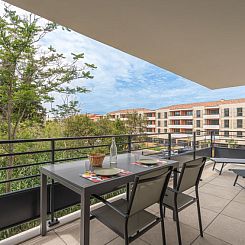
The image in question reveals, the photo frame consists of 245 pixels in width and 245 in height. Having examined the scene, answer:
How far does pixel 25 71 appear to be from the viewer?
463 cm

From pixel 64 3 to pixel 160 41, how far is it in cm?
117

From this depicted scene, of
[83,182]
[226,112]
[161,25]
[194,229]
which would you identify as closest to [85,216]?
[83,182]

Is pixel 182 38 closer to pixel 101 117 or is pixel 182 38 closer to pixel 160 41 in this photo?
pixel 160 41

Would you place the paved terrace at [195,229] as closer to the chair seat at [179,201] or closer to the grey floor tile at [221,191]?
the grey floor tile at [221,191]

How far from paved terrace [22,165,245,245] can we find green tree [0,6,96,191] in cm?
254

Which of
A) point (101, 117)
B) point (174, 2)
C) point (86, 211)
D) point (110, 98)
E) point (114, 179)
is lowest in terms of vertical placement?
point (86, 211)

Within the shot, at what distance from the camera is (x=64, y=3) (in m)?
1.46

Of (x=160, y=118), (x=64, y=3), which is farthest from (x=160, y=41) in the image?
(x=160, y=118)

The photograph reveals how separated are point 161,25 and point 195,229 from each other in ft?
6.99

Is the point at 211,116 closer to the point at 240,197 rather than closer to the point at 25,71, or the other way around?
→ the point at 240,197

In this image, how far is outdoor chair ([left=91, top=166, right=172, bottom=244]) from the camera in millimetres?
1267

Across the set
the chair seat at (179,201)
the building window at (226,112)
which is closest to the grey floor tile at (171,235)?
the chair seat at (179,201)

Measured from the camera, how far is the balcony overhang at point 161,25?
4.87ft

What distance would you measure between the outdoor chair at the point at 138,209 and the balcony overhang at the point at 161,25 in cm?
134
